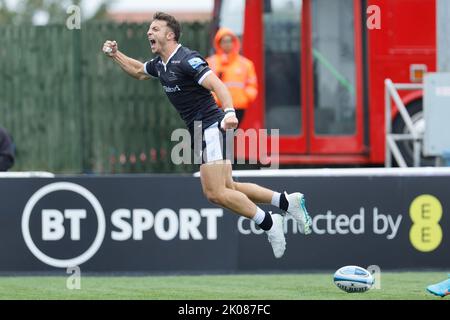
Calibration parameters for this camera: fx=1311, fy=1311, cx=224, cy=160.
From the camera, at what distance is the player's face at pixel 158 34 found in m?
11.6

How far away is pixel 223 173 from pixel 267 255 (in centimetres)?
186

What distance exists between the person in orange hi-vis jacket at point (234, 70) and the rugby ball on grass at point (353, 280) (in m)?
7.24

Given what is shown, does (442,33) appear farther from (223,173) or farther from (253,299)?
(253,299)

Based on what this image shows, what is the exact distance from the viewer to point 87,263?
13.1m

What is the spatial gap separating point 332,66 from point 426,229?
5.98 meters

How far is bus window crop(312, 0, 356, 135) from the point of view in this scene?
61.9ft

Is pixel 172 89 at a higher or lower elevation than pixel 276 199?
higher

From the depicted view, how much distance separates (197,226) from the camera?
43.7 ft

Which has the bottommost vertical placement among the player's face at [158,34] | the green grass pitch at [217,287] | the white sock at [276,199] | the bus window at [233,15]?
the green grass pitch at [217,287]

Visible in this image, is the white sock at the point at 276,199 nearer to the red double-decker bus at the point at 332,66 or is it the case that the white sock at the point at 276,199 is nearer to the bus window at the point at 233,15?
the red double-decker bus at the point at 332,66

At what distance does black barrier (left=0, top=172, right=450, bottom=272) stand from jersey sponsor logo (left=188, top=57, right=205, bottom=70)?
2190 millimetres

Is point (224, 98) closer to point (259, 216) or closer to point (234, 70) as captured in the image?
point (259, 216)

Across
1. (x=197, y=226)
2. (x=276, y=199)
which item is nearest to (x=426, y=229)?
(x=276, y=199)

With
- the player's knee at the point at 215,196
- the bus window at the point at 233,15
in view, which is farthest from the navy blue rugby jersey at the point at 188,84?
the bus window at the point at 233,15
